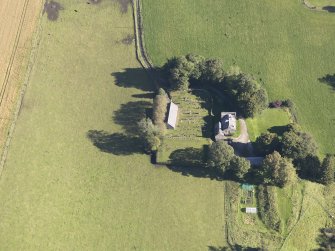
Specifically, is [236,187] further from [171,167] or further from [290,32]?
[290,32]

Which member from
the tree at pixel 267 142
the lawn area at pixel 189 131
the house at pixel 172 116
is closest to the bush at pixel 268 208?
the tree at pixel 267 142

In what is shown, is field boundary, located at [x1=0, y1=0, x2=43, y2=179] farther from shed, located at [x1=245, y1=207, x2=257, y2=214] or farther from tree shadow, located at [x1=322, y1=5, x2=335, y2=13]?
tree shadow, located at [x1=322, y1=5, x2=335, y2=13]

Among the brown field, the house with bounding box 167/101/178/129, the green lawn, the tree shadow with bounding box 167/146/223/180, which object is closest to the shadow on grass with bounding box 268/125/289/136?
the tree shadow with bounding box 167/146/223/180

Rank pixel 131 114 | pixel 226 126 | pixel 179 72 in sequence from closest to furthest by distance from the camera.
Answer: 1. pixel 226 126
2. pixel 179 72
3. pixel 131 114

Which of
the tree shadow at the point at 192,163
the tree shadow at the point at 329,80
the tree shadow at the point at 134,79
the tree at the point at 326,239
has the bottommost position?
the tree at the point at 326,239

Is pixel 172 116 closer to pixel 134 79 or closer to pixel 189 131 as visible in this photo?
pixel 189 131

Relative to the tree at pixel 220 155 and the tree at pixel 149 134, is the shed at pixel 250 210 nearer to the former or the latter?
the tree at pixel 220 155

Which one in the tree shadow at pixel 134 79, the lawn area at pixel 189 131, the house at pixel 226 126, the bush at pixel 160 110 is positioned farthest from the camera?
the tree shadow at pixel 134 79

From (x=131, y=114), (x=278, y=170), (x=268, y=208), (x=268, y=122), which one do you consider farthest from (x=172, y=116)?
(x=268, y=208)
